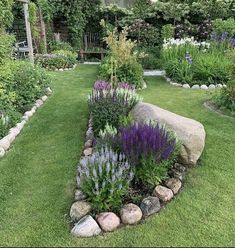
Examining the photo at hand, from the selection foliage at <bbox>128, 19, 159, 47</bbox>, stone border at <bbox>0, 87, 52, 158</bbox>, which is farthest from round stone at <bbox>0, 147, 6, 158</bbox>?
foliage at <bbox>128, 19, 159, 47</bbox>

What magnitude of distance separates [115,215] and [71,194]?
2.16ft

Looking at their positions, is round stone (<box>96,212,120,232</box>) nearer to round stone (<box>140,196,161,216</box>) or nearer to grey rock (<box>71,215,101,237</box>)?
grey rock (<box>71,215,101,237</box>)

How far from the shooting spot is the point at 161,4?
14219 mm

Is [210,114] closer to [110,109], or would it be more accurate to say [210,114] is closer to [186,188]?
[110,109]

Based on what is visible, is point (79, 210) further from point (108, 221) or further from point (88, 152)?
point (88, 152)

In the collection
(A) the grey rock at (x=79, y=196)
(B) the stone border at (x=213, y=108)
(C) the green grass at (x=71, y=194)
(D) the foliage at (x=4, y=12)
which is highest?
(D) the foliage at (x=4, y=12)

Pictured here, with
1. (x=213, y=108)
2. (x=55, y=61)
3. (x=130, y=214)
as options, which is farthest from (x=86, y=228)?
(x=55, y=61)

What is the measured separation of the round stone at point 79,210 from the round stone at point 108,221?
0.48 ft

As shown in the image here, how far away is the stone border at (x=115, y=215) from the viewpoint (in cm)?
285

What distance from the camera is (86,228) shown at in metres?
2.82

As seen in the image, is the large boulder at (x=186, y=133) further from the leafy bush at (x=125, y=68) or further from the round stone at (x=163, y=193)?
the leafy bush at (x=125, y=68)

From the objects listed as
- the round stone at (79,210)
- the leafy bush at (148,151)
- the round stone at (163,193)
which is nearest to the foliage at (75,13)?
the leafy bush at (148,151)

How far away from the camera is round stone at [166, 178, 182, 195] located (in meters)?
3.42

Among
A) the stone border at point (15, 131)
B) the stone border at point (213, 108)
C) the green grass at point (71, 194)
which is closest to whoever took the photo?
the green grass at point (71, 194)
